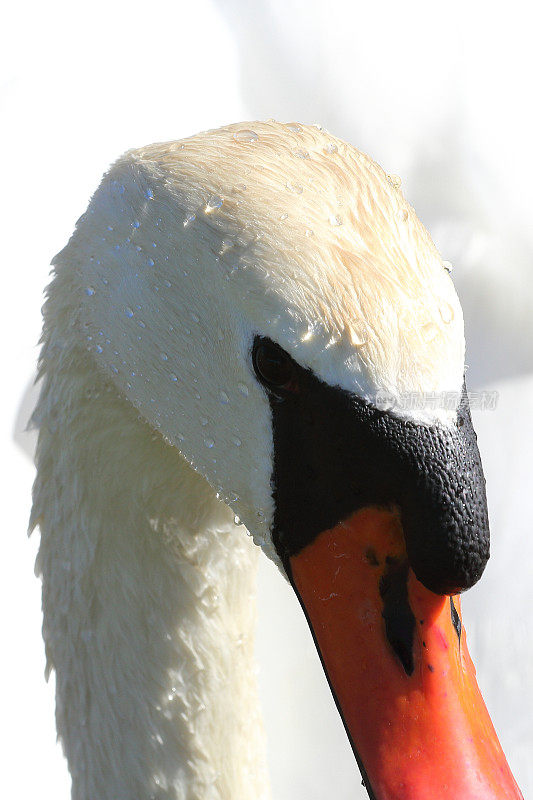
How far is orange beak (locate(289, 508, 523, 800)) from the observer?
161cm

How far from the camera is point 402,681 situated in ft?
5.39

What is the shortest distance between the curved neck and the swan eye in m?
0.40

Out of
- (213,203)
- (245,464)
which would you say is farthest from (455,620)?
(213,203)

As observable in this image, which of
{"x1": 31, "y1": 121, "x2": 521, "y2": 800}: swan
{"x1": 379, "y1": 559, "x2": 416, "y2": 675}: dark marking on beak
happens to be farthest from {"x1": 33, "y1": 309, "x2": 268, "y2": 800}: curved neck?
{"x1": 379, "y1": 559, "x2": 416, "y2": 675}: dark marking on beak

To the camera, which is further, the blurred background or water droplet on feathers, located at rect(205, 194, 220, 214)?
the blurred background

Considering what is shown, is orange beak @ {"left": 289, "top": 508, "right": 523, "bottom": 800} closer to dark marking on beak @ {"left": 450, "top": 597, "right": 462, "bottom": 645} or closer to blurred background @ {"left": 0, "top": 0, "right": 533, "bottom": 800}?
dark marking on beak @ {"left": 450, "top": 597, "right": 462, "bottom": 645}

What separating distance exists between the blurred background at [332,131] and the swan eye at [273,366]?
1389 millimetres

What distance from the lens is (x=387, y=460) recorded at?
158 cm

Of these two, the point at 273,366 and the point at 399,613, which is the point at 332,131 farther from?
the point at 399,613

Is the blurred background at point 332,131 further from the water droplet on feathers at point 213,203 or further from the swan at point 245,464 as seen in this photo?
the water droplet on feathers at point 213,203

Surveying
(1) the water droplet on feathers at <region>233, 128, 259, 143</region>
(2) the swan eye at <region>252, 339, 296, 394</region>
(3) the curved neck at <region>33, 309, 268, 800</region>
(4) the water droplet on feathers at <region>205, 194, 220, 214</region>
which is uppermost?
(1) the water droplet on feathers at <region>233, 128, 259, 143</region>

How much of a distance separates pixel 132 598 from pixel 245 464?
432 millimetres

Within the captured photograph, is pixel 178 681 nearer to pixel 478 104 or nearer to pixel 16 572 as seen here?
pixel 16 572

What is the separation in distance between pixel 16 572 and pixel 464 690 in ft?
5.41
